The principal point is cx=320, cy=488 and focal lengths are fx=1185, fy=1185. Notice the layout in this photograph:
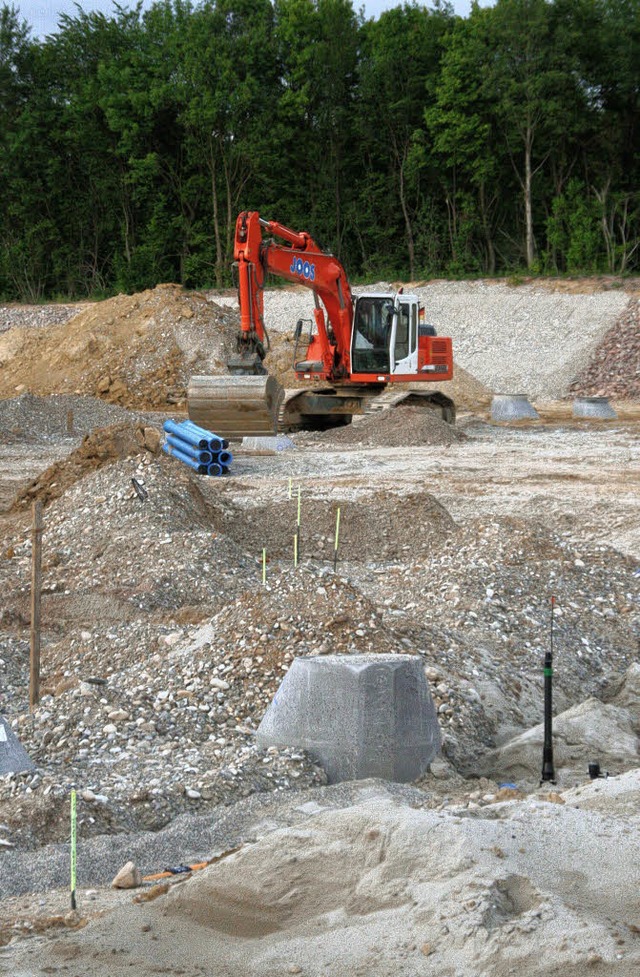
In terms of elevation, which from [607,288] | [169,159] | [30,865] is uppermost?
[169,159]

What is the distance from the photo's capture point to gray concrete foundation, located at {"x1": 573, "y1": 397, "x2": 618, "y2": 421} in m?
24.6

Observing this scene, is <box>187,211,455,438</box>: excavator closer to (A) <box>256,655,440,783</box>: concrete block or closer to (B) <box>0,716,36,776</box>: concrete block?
(A) <box>256,655,440,783</box>: concrete block

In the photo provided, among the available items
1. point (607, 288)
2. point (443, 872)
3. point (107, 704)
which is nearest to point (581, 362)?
point (607, 288)

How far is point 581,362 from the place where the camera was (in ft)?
103

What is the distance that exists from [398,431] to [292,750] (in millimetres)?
14566

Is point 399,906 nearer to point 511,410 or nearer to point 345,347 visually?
point 345,347

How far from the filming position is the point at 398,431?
20688 mm

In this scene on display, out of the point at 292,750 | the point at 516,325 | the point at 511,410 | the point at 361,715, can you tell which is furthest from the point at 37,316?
the point at 361,715

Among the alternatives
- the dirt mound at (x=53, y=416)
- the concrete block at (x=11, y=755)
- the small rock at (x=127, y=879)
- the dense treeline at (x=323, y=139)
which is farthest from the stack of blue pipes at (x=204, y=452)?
the dense treeline at (x=323, y=139)

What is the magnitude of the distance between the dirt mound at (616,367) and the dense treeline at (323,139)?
4.65 metres

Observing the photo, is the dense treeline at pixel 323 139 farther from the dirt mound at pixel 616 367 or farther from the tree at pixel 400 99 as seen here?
the dirt mound at pixel 616 367

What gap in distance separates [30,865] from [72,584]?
198 inches

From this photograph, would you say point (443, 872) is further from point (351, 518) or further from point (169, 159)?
point (169, 159)

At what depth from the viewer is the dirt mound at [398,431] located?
67.3 feet
